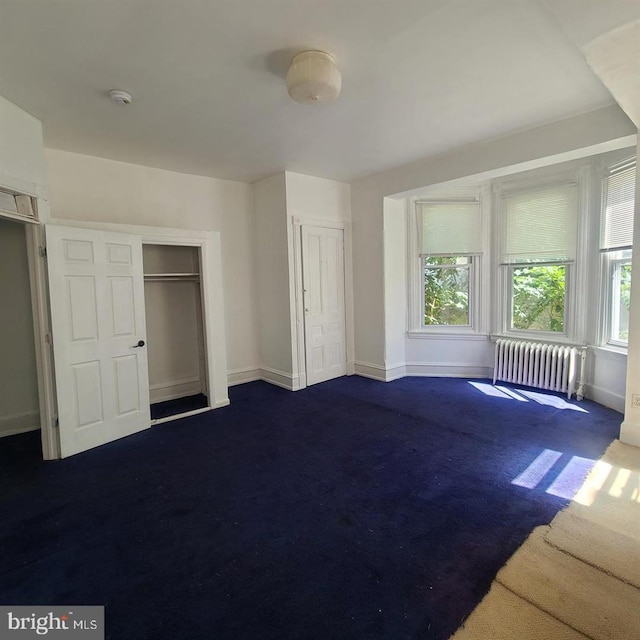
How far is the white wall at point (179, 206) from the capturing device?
394 cm

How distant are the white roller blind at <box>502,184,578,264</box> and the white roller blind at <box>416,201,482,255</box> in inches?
14.7

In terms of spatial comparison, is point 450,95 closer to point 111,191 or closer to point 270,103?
point 270,103

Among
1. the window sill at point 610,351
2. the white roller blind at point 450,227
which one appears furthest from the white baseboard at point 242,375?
the window sill at point 610,351

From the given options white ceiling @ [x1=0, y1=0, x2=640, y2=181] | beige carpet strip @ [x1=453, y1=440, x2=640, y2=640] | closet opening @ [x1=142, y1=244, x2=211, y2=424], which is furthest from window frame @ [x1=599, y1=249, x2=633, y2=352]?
closet opening @ [x1=142, y1=244, x2=211, y2=424]

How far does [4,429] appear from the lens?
368cm

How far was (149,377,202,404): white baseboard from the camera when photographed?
15.1 feet

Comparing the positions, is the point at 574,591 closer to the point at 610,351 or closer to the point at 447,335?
the point at 610,351

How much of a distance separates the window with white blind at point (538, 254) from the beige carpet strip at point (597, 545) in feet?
9.88

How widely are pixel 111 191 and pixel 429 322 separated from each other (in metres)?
4.43

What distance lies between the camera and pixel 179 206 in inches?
185

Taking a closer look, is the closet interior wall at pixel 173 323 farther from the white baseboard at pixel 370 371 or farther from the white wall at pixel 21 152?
the white baseboard at pixel 370 371

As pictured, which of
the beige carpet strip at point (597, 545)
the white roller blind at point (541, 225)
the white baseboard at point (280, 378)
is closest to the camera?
the beige carpet strip at point (597, 545)

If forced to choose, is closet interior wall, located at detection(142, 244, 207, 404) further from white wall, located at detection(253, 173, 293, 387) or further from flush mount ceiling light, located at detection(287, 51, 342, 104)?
flush mount ceiling light, located at detection(287, 51, 342, 104)

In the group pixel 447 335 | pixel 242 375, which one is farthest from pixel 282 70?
pixel 447 335
